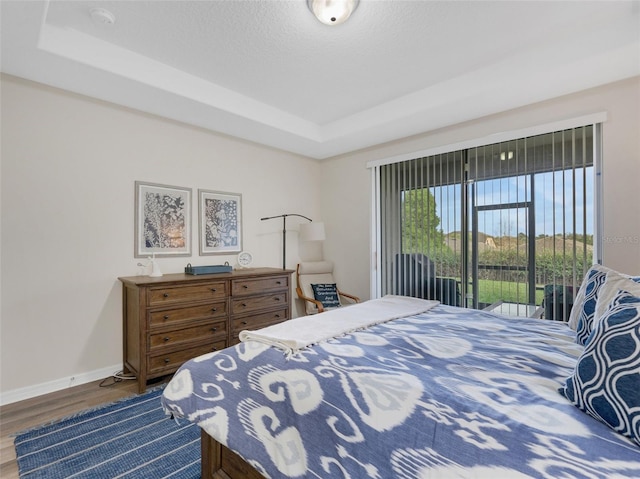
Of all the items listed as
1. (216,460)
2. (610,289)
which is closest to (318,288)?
(216,460)

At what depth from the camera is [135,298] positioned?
8.76 feet

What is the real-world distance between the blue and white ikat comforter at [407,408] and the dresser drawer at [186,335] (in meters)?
1.33

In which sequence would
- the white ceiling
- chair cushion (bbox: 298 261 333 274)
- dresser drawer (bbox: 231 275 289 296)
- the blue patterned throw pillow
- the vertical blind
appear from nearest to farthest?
the blue patterned throw pillow < the white ceiling < the vertical blind < dresser drawer (bbox: 231 275 289 296) < chair cushion (bbox: 298 261 333 274)

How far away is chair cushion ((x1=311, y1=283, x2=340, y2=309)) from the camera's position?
4172 millimetres

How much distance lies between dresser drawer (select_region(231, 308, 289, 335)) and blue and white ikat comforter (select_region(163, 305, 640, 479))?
1684 mm

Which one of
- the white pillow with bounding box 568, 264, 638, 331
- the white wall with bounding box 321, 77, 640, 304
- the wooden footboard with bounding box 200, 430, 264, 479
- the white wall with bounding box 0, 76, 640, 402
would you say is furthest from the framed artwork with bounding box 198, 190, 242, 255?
the white pillow with bounding box 568, 264, 638, 331

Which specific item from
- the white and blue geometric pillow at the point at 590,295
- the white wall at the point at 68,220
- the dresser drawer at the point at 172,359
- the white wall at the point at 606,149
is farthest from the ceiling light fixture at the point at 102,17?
the white and blue geometric pillow at the point at 590,295

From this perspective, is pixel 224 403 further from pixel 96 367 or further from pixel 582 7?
pixel 582 7

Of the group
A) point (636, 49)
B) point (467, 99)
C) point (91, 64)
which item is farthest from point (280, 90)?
point (636, 49)

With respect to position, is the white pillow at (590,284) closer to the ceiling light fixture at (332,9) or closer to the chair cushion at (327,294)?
the ceiling light fixture at (332,9)

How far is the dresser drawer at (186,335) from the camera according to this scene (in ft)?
8.65

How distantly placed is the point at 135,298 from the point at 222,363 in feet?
5.28

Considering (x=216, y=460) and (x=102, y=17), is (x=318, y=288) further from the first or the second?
(x=102, y=17)

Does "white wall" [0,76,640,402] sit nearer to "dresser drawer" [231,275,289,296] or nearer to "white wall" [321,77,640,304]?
"white wall" [321,77,640,304]
